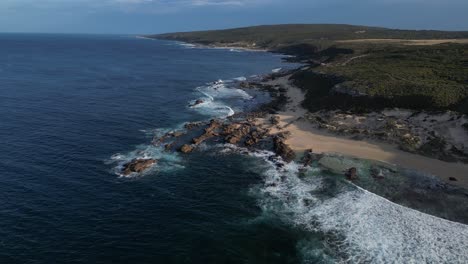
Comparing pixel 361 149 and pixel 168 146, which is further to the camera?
pixel 168 146

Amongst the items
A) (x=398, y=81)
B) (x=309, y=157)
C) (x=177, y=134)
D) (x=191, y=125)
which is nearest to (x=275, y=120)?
(x=191, y=125)

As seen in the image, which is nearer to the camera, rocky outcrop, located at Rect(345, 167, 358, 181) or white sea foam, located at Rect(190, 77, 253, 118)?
rocky outcrop, located at Rect(345, 167, 358, 181)

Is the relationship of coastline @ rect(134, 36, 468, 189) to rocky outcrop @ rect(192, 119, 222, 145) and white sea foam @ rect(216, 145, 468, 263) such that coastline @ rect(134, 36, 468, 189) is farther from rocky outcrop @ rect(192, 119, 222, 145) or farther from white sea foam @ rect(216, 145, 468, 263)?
white sea foam @ rect(216, 145, 468, 263)

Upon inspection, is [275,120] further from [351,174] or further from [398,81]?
[398,81]

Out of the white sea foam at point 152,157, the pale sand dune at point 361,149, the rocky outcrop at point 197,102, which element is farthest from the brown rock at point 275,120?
the rocky outcrop at point 197,102

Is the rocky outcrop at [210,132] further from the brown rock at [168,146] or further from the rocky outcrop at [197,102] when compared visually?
the rocky outcrop at [197,102]

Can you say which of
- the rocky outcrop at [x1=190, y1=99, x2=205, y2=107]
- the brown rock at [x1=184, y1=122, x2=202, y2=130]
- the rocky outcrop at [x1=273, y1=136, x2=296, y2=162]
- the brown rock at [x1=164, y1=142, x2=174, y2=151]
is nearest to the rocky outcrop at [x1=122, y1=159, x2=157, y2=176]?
the brown rock at [x1=164, y1=142, x2=174, y2=151]
